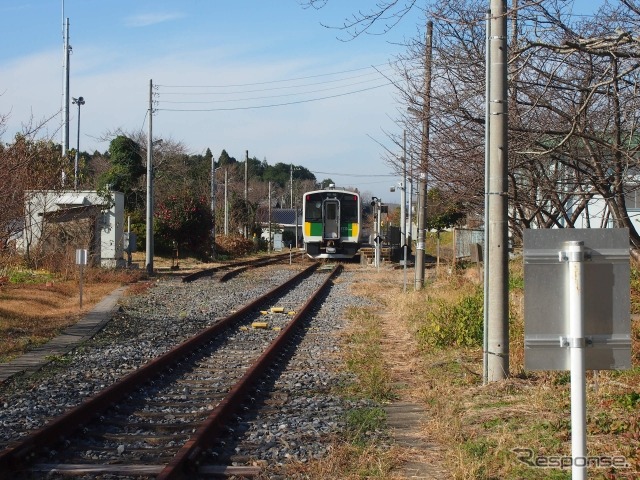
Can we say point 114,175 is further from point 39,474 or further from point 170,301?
point 39,474

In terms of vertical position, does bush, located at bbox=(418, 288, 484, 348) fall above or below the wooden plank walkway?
above

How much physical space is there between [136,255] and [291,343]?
24.6 metres

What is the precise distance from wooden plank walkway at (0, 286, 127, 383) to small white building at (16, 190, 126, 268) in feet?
23.8

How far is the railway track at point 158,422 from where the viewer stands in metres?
5.75

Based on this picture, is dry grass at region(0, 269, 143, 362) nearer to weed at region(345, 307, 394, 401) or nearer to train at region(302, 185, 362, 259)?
weed at region(345, 307, 394, 401)

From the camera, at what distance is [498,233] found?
322 inches

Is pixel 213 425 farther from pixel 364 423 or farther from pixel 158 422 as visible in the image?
pixel 364 423

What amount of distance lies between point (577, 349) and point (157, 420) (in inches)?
187

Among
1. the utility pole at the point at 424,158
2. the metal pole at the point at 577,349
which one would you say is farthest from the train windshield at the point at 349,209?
the metal pole at the point at 577,349

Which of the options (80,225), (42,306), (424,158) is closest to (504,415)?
(424,158)

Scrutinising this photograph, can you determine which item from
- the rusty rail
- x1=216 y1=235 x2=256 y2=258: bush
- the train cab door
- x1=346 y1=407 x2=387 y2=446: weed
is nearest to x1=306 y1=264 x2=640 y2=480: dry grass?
x1=346 y1=407 x2=387 y2=446: weed

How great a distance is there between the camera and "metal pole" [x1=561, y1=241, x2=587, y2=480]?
11.6 feet

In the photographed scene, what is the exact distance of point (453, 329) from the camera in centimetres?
1124

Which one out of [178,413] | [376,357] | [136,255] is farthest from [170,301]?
[136,255]
